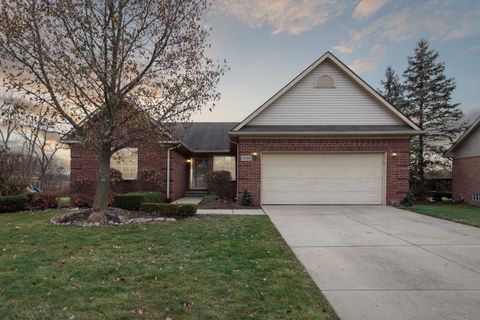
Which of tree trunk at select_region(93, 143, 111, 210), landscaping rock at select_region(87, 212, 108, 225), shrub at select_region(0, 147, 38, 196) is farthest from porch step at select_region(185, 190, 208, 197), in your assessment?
landscaping rock at select_region(87, 212, 108, 225)

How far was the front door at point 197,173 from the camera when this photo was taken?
20.5 m

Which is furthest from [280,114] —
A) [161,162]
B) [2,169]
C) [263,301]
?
[2,169]

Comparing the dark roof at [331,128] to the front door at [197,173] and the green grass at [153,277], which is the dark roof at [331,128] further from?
the front door at [197,173]

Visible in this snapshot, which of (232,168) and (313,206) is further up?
(232,168)

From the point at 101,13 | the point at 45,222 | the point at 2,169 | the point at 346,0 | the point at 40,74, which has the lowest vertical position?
the point at 45,222

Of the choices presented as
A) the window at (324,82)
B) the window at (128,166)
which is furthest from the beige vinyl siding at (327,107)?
the window at (128,166)

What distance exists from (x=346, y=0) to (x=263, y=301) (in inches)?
472

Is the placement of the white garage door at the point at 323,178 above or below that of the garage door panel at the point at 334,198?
above

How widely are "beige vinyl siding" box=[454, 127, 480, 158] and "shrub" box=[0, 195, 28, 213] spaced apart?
21010mm

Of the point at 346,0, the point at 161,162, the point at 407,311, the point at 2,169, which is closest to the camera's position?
the point at 407,311

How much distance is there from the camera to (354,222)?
9.09m

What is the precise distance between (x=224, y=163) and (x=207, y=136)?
106 inches

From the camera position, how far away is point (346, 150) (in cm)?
1317

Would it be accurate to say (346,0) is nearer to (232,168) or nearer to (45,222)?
(232,168)
